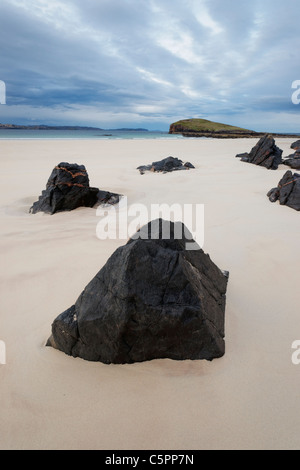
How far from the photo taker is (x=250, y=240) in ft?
14.8

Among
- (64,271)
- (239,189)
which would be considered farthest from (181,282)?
(239,189)

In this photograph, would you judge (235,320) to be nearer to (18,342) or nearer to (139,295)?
(139,295)

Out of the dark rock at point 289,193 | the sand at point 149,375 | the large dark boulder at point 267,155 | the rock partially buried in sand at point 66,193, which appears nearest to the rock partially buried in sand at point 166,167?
the large dark boulder at point 267,155

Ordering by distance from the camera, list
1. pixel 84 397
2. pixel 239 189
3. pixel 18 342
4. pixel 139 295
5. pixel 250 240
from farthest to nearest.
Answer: pixel 239 189
pixel 250 240
pixel 18 342
pixel 139 295
pixel 84 397

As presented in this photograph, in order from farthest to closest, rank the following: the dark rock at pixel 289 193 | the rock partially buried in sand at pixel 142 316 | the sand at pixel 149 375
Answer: the dark rock at pixel 289 193 < the rock partially buried in sand at pixel 142 316 < the sand at pixel 149 375

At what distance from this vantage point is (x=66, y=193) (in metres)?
6.45

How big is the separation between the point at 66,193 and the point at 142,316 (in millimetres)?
5009

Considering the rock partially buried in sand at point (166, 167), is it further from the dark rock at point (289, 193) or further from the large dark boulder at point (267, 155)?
the dark rock at point (289, 193)

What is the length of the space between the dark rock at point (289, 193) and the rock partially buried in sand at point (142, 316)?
500 cm

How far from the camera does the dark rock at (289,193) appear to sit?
20.5 feet

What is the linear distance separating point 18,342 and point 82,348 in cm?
63

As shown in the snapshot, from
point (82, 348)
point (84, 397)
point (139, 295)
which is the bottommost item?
point (84, 397)

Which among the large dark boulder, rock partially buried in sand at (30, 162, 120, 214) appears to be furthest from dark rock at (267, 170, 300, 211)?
the large dark boulder

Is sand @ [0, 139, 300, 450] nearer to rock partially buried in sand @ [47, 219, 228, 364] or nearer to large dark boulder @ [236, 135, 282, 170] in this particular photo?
rock partially buried in sand @ [47, 219, 228, 364]
